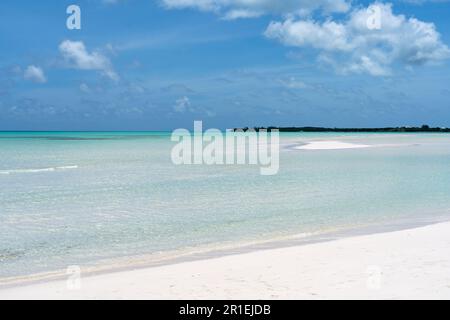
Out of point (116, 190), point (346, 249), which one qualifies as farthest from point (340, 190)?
point (346, 249)

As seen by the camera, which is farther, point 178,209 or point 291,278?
point 178,209

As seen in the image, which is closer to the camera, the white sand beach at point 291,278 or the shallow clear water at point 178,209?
the white sand beach at point 291,278

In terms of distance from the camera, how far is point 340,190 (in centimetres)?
1733

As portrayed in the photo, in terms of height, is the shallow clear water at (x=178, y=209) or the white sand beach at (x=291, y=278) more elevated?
the shallow clear water at (x=178, y=209)

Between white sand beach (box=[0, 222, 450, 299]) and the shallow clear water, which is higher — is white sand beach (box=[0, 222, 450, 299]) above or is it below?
below

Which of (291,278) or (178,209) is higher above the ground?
(178,209)

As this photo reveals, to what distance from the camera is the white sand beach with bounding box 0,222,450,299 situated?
20.3 ft

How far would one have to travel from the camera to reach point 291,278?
22.4 feet

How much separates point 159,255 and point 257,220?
376 cm

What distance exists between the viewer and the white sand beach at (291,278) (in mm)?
6199

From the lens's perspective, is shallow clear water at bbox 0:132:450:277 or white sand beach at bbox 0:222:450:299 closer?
white sand beach at bbox 0:222:450:299
